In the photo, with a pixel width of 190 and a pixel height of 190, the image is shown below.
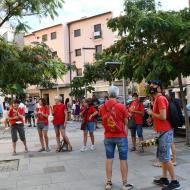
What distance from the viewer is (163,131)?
7043mm

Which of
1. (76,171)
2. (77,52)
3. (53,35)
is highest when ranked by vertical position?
(53,35)

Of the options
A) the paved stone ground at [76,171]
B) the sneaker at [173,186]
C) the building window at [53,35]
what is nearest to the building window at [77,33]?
the building window at [53,35]

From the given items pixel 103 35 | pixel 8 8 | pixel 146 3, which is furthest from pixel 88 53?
pixel 8 8

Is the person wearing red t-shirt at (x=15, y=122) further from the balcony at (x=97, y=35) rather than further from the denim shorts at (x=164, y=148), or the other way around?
the balcony at (x=97, y=35)

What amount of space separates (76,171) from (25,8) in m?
3.67

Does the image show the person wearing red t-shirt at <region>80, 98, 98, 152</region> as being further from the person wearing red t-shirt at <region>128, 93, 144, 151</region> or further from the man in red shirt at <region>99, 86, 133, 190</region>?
the man in red shirt at <region>99, 86, 133, 190</region>

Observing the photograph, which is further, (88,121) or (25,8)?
(88,121)

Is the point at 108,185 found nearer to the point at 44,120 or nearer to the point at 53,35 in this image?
the point at 44,120

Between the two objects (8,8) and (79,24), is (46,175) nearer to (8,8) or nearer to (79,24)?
(8,8)

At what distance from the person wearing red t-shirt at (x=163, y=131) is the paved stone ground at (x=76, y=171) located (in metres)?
0.41

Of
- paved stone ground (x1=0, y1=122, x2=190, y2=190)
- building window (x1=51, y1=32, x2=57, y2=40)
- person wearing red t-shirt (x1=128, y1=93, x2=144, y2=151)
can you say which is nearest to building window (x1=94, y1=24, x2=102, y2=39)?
building window (x1=51, y1=32, x2=57, y2=40)

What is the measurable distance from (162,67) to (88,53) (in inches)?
1608

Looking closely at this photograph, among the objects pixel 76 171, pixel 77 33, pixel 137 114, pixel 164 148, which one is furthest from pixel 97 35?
pixel 164 148

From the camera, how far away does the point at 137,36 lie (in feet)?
38.3
